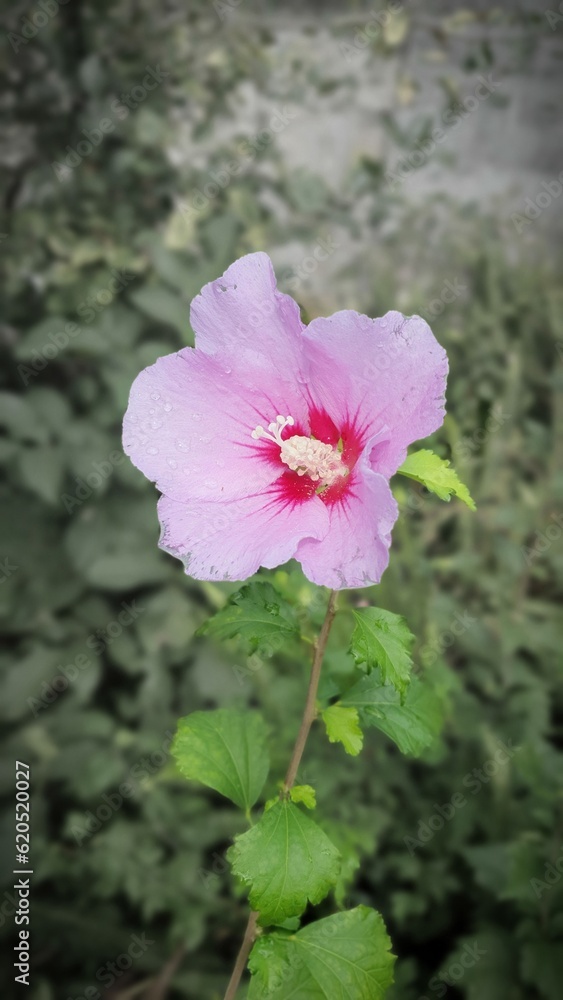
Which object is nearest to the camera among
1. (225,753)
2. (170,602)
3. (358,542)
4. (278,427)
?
(358,542)

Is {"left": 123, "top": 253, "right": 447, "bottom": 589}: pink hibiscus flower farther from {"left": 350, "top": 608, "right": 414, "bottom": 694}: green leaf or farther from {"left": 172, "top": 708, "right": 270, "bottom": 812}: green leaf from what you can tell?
{"left": 172, "top": 708, "right": 270, "bottom": 812}: green leaf

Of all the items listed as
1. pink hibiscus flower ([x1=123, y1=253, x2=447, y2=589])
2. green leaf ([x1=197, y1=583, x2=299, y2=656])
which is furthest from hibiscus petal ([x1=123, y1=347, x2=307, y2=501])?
green leaf ([x1=197, y1=583, x2=299, y2=656])

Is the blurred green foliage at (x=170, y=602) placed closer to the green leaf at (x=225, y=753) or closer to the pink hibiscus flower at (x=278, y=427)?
the green leaf at (x=225, y=753)

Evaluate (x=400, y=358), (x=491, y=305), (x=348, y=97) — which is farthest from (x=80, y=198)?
(x=400, y=358)

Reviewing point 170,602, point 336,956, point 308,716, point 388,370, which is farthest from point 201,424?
point 170,602

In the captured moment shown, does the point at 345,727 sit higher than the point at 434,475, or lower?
lower

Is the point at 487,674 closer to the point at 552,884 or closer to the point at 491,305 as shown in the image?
the point at 552,884

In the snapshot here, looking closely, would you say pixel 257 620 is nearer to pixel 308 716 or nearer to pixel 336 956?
pixel 308 716
